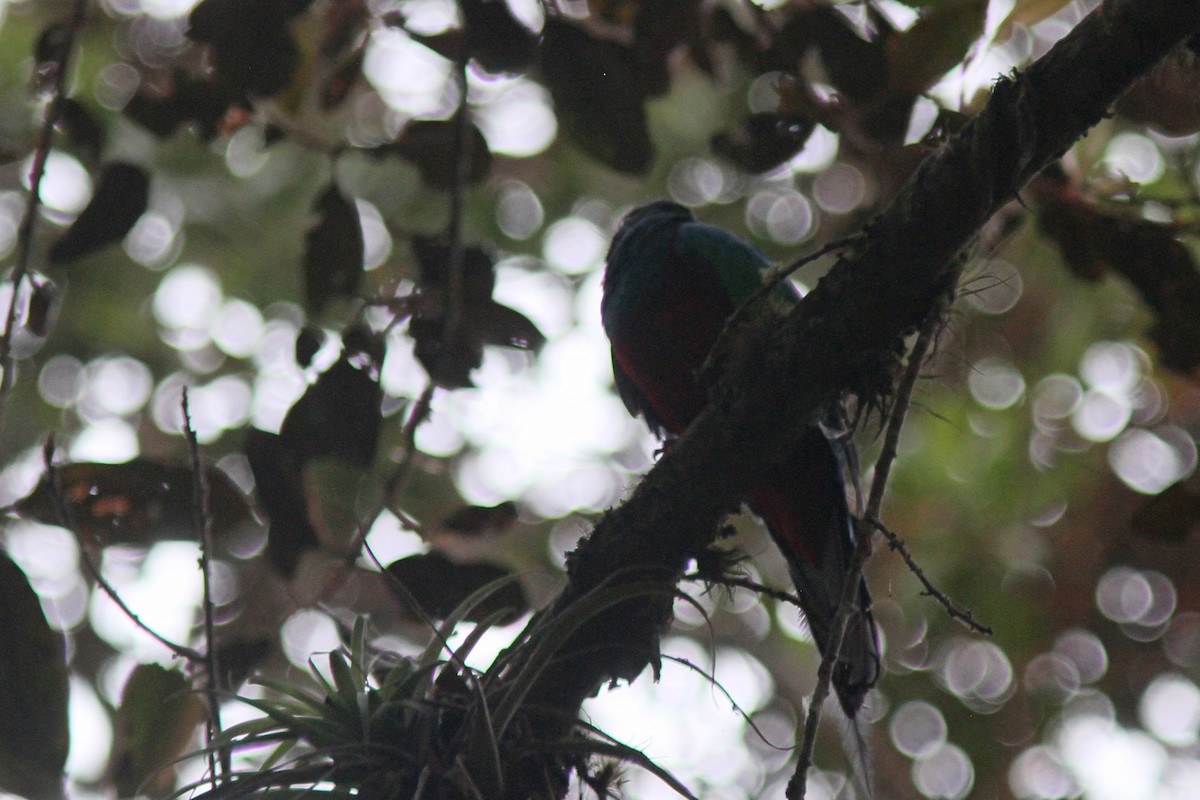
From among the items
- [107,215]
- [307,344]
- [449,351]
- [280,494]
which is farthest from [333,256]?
[280,494]

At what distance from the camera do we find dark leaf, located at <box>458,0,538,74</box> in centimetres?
239

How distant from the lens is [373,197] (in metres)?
5.91

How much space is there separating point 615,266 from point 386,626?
321cm

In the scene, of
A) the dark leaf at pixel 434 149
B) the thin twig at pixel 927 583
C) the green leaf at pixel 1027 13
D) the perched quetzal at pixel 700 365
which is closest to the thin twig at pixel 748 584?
the thin twig at pixel 927 583

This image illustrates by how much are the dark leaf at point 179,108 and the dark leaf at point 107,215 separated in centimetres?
25

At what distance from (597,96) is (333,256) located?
0.69m

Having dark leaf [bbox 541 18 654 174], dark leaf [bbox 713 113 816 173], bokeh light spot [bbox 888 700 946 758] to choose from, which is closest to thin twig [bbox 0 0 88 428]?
dark leaf [bbox 541 18 654 174]

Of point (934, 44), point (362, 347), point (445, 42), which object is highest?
Result: point (934, 44)

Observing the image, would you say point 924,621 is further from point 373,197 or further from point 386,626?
point 373,197

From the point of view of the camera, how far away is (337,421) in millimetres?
2312

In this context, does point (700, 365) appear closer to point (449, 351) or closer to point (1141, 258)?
point (449, 351)

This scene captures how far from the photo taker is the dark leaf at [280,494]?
2.28 metres

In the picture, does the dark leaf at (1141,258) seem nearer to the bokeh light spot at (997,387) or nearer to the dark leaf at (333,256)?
the dark leaf at (333,256)

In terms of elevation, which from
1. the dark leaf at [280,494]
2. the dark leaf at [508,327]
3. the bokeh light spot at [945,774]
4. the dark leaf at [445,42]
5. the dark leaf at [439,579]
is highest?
the dark leaf at [445,42]
